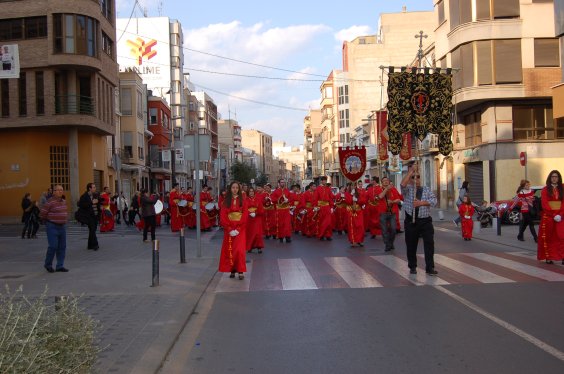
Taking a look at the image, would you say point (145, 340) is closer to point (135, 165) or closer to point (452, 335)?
point (452, 335)

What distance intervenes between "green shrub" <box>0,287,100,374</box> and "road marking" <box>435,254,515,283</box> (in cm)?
747

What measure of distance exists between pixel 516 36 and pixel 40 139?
26.9m

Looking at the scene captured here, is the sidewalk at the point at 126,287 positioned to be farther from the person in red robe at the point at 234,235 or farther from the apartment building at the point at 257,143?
the apartment building at the point at 257,143

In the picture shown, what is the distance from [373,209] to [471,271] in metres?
7.98

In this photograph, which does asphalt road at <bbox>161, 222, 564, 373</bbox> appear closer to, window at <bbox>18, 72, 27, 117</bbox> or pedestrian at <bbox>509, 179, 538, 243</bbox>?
pedestrian at <bbox>509, 179, 538, 243</bbox>

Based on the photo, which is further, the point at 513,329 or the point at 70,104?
the point at 70,104

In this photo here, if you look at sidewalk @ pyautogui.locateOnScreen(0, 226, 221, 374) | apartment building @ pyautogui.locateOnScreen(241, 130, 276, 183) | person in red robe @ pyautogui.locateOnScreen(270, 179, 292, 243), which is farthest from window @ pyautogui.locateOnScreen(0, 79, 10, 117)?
apartment building @ pyautogui.locateOnScreen(241, 130, 276, 183)

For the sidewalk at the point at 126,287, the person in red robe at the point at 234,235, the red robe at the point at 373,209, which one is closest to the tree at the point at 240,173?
the red robe at the point at 373,209

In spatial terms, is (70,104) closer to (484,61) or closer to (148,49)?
(484,61)

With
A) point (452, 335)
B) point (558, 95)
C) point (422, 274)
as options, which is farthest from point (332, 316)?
point (558, 95)

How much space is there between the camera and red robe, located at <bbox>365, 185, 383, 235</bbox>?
56.5 feet

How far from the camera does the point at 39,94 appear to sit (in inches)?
1248

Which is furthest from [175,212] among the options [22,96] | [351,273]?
[22,96]

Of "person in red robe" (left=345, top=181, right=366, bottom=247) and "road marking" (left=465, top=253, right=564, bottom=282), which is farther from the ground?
"person in red robe" (left=345, top=181, right=366, bottom=247)
